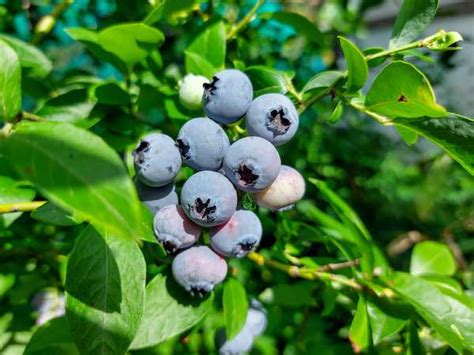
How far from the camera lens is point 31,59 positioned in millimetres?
990

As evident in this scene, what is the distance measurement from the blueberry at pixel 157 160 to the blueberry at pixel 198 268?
0.34 ft

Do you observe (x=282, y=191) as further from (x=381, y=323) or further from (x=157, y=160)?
(x=381, y=323)

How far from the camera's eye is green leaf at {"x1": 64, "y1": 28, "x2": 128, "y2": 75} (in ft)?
2.94

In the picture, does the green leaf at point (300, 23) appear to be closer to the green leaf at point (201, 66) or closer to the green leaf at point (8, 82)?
the green leaf at point (201, 66)

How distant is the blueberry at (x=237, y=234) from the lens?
0.68m

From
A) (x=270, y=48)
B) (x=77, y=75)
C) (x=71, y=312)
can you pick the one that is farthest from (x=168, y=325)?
(x=270, y=48)

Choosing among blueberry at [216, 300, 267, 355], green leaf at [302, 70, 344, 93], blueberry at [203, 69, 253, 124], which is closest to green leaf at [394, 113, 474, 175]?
green leaf at [302, 70, 344, 93]

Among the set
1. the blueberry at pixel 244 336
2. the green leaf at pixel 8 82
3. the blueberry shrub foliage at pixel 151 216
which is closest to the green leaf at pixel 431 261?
the blueberry shrub foliage at pixel 151 216

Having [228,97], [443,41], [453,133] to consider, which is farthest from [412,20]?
[228,97]

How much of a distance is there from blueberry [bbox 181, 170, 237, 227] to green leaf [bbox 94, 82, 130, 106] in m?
0.32

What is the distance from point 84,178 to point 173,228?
271mm

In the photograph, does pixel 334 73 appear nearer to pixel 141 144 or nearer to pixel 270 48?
pixel 141 144

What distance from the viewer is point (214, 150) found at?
2.12 ft

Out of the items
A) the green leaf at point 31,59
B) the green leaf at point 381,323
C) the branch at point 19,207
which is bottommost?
the green leaf at point 381,323
